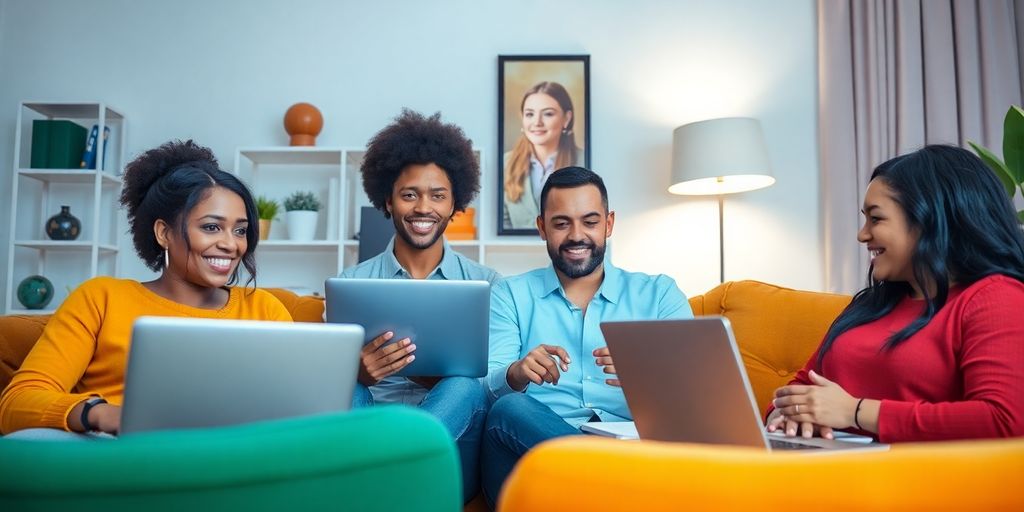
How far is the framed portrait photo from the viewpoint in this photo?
3.89m

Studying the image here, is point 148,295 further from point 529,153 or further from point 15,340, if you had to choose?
point 529,153

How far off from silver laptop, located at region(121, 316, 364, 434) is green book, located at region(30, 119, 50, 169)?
3.61 meters

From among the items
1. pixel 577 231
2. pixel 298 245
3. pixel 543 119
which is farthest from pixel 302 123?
pixel 577 231

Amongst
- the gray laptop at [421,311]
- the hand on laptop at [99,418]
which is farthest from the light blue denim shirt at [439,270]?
the hand on laptop at [99,418]

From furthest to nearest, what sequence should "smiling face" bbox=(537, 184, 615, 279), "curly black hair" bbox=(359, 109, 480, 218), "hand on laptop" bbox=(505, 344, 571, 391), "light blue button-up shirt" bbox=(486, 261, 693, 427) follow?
"curly black hair" bbox=(359, 109, 480, 218)
"smiling face" bbox=(537, 184, 615, 279)
"light blue button-up shirt" bbox=(486, 261, 693, 427)
"hand on laptop" bbox=(505, 344, 571, 391)

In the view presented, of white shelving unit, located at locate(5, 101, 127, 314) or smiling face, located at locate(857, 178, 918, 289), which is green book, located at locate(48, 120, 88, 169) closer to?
white shelving unit, located at locate(5, 101, 127, 314)

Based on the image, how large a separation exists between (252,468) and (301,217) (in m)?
3.37

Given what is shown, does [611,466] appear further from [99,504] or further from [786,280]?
[786,280]

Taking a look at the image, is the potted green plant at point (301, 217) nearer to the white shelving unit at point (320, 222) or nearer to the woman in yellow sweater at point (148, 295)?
the white shelving unit at point (320, 222)

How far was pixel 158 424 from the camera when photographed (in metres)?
0.81

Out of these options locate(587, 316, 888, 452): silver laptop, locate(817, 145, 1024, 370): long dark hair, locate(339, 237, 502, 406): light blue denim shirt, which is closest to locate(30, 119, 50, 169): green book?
locate(339, 237, 502, 406): light blue denim shirt

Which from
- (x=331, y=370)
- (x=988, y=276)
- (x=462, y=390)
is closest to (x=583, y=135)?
(x=462, y=390)

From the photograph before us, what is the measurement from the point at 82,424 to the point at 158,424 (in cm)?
66

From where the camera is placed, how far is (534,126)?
12.9ft
